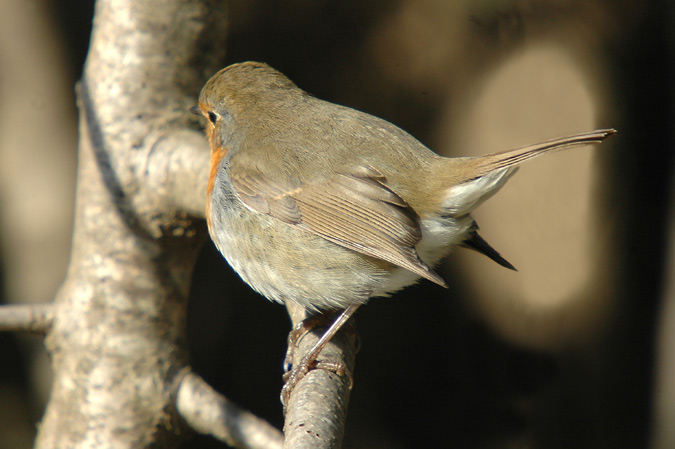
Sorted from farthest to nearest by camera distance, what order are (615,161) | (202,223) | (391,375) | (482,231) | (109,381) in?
(391,375)
(482,231)
(615,161)
(202,223)
(109,381)

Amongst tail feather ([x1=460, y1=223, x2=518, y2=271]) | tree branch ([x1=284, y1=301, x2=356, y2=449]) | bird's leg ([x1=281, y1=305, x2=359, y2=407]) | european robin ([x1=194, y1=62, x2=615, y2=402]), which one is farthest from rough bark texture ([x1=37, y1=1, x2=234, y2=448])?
tail feather ([x1=460, y1=223, x2=518, y2=271])

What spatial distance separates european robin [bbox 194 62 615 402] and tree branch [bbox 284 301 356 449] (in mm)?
71

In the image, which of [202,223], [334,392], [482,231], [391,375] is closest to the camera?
[334,392]

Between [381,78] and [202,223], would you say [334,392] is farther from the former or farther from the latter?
[381,78]

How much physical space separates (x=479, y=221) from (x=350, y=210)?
1.29 meters

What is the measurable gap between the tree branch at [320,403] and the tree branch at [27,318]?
37.6 inches

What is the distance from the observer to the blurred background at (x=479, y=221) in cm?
275

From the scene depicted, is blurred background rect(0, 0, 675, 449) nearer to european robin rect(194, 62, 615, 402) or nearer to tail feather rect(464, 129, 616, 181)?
european robin rect(194, 62, 615, 402)

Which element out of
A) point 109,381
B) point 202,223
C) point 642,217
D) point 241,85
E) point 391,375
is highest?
point 241,85

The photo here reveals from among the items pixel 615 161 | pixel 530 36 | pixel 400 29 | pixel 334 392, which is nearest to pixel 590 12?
pixel 530 36

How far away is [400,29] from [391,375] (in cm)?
175

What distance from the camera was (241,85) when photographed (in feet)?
7.93

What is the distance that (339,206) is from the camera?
6.79 ft

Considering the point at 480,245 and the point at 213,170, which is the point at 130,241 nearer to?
the point at 213,170
